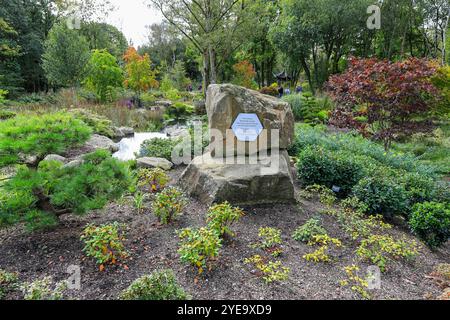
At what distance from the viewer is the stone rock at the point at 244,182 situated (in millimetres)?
3665

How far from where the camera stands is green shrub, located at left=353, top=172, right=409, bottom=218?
3817mm

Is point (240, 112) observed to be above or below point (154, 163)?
above

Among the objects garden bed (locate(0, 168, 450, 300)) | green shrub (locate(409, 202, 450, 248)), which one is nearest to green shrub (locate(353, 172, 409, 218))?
green shrub (locate(409, 202, 450, 248))

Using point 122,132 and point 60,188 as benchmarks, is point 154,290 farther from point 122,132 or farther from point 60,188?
point 122,132

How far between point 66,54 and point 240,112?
41.2 ft

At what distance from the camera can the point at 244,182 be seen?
12.1 feet

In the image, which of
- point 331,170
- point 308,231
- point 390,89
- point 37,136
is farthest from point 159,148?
point 390,89

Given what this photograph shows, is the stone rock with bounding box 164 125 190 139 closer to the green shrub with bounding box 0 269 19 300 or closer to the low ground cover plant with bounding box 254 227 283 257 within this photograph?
the low ground cover plant with bounding box 254 227 283 257

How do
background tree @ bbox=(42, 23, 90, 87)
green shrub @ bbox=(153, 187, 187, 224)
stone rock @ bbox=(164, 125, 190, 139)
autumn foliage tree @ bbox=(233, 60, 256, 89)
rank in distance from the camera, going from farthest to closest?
1. autumn foliage tree @ bbox=(233, 60, 256, 89)
2. background tree @ bbox=(42, 23, 90, 87)
3. stone rock @ bbox=(164, 125, 190, 139)
4. green shrub @ bbox=(153, 187, 187, 224)

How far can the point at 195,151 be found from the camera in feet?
18.7

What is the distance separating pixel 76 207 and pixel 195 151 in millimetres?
3190

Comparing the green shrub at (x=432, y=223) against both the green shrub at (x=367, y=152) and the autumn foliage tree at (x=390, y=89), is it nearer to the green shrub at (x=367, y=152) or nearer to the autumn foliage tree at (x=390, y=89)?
the green shrub at (x=367, y=152)

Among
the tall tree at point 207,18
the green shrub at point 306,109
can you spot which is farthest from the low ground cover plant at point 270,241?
the tall tree at point 207,18

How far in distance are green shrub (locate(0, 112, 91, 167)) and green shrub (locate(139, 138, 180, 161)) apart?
277 cm
